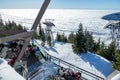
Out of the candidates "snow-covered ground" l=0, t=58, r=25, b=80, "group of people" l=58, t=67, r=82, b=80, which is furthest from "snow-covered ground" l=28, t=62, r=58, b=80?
"snow-covered ground" l=0, t=58, r=25, b=80

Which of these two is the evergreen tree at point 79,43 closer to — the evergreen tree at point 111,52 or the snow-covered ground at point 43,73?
the evergreen tree at point 111,52

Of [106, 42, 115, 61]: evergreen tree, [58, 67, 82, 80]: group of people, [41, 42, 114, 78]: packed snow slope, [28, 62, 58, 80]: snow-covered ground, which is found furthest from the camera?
[106, 42, 115, 61]: evergreen tree

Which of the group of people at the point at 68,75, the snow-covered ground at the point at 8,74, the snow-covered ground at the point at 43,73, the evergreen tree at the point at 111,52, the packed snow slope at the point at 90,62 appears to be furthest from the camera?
the evergreen tree at the point at 111,52

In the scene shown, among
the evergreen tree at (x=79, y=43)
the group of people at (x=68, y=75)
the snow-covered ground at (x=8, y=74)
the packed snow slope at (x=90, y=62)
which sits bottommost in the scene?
the packed snow slope at (x=90, y=62)

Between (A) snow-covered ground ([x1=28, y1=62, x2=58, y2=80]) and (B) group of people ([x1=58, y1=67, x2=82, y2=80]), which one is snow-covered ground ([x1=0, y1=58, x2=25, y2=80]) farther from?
(B) group of people ([x1=58, y1=67, x2=82, y2=80])

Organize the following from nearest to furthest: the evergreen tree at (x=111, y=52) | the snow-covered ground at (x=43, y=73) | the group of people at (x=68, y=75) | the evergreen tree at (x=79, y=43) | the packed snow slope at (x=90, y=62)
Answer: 1. the snow-covered ground at (x=43, y=73)
2. the group of people at (x=68, y=75)
3. the packed snow slope at (x=90, y=62)
4. the evergreen tree at (x=111, y=52)
5. the evergreen tree at (x=79, y=43)

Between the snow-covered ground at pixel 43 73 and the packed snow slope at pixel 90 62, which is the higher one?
the snow-covered ground at pixel 43 73

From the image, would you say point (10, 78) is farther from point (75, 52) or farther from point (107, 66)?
point (75, 52)

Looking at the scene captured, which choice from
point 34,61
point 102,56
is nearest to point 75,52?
point 102,56

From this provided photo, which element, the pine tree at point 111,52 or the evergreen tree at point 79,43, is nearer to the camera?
the pine tree at point 111,52

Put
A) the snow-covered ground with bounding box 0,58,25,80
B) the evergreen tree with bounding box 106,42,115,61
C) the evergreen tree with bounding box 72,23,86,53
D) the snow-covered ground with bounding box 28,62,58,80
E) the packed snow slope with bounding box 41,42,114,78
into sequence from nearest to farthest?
1. the snow-covered ground with bounding box 0,58,25,80
2. the snow-covered ground with bounding box 28,62,58,80
3. the packed snow slope with bounding box 41,42,114,78
4. the evergreen tree with bounding box 106,42,115,61
5. the evergreen tree with bounding box 72,23,86,53

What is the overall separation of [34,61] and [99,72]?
16.3 meters

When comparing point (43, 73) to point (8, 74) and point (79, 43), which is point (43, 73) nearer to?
point (8, 74)

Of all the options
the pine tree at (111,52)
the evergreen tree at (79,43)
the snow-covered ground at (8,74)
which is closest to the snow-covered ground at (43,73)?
the snow-covered ground at (8,74)
